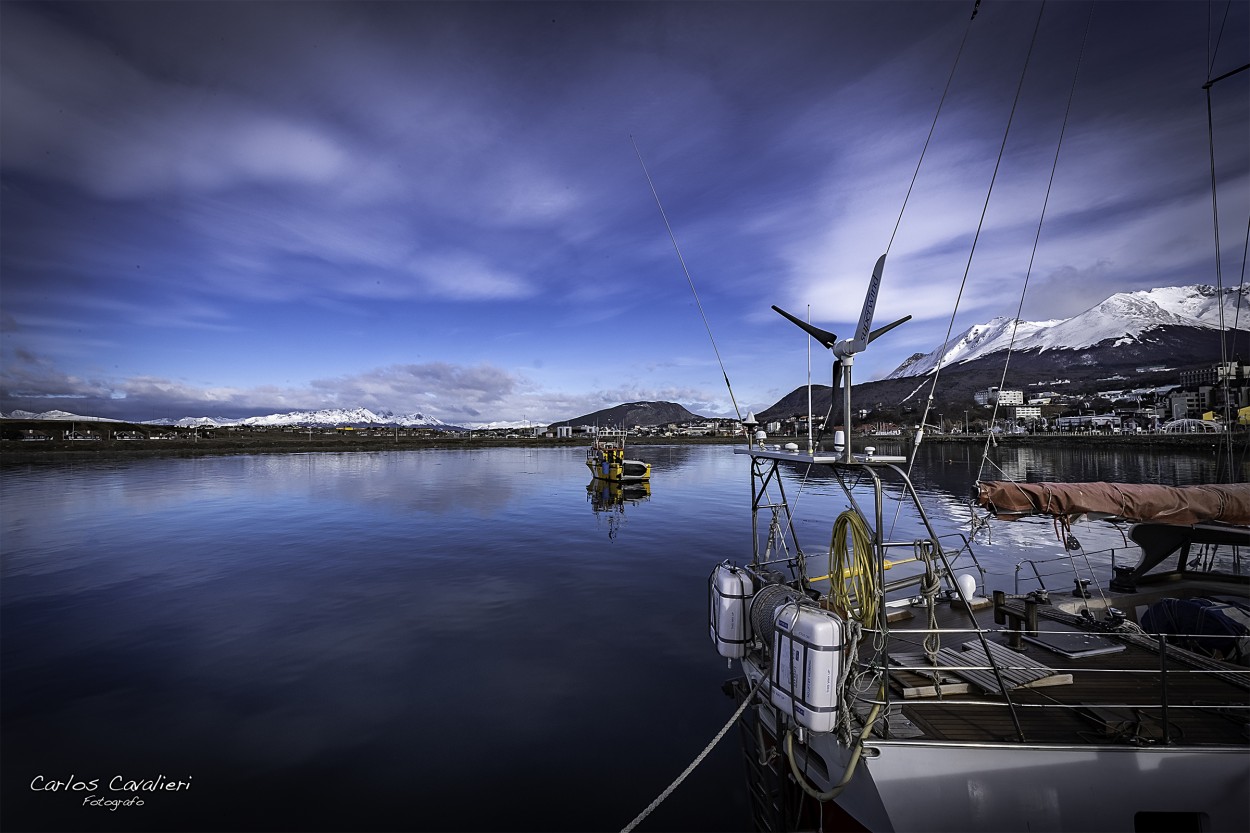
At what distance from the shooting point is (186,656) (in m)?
13.6

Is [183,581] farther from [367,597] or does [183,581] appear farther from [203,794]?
[203,794]

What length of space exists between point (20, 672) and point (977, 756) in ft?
66.6

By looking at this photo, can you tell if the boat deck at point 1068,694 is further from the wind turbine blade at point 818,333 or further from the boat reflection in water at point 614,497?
the boat reflection in water at point 614,497

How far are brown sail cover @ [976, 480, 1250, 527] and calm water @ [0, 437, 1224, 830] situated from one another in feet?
23.5

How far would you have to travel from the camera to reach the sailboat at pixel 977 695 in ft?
18.7

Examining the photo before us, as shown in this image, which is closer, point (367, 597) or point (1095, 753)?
point (1095, 753)

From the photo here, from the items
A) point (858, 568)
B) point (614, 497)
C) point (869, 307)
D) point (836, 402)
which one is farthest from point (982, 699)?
point (614, 497)

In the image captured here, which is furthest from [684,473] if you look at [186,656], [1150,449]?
[1150,449]

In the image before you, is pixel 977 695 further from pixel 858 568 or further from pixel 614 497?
pixel 614 497

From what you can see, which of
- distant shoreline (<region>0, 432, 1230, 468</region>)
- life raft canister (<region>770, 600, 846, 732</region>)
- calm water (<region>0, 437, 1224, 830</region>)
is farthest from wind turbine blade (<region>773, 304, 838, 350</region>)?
distant shoreline (<region>0, 432, 1230, 468</region>)

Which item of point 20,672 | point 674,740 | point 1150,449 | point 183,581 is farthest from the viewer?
point 1150,449

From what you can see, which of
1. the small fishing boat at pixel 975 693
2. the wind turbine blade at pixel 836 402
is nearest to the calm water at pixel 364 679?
the small fishing boat at pixel 975 693

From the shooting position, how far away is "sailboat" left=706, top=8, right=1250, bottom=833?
5711mm
